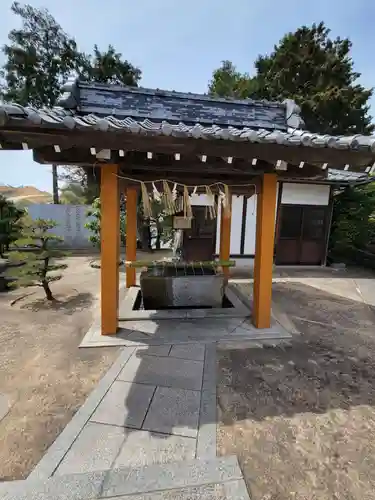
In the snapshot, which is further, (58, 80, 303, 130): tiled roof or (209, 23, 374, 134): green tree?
(209, 23, 374, 134): green tree

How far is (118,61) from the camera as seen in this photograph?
13375mm

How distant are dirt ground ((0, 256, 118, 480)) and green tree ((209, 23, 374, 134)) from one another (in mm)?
13224

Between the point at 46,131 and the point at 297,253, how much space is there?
30.3 ft

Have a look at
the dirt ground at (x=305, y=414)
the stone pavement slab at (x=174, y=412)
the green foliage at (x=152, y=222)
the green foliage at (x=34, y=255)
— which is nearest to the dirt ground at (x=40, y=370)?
the green foliage at (x=34, y=255)

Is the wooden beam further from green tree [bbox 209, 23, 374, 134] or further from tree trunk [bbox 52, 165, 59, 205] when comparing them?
tree trunk [bbox 52, 165, 59, 205]

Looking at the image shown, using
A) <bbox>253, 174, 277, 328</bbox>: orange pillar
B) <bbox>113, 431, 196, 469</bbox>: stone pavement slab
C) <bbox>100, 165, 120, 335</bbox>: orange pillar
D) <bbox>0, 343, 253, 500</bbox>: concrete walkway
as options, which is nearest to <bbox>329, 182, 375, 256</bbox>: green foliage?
<bbox>253, 174, 277, 328</bbox>: orange pillar

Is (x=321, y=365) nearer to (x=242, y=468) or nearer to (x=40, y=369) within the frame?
(x=242, y=468)

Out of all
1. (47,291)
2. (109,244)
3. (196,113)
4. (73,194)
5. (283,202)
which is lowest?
(47,291)

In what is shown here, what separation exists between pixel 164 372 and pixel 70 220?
1257 cm

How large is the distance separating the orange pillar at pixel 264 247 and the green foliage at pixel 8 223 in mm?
7145

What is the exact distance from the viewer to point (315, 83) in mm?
14102

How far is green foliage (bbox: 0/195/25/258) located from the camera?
27.6 ft

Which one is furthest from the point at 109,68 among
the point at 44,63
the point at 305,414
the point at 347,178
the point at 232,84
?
the point at 305,414

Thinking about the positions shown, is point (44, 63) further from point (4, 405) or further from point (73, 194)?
point (4, 405)
